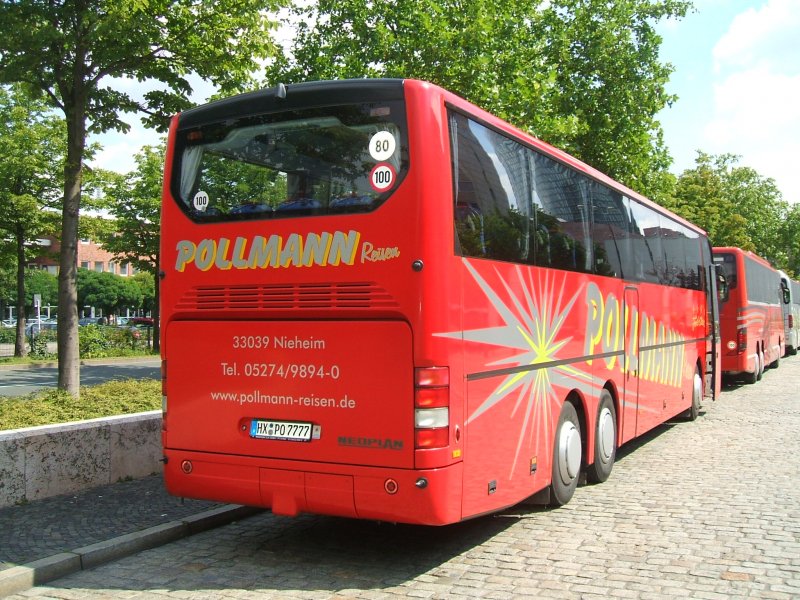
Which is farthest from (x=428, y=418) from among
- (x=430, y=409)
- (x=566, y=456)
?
(x=566, y=456)

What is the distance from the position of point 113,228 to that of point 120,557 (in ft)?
96.3

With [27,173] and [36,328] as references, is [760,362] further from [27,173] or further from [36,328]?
[36,328]

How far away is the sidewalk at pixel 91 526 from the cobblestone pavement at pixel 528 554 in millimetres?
106

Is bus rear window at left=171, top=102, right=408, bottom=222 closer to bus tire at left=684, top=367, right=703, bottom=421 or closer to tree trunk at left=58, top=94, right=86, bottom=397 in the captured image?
tree trunk at left=58, top=94, right=86, bottom=397

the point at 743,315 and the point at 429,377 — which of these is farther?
the point at 743,315

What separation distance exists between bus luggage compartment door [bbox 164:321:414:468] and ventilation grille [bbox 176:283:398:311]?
0.43ft

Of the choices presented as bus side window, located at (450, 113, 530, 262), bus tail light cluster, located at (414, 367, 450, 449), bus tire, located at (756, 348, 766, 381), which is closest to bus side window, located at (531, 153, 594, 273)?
bus side window, located at (450, 113, 530, 262)

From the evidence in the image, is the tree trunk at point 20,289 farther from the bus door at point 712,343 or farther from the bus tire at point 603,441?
the bus tire at point 603,441

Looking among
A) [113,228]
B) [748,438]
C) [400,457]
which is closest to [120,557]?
[400,457]

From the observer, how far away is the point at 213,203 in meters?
6.55

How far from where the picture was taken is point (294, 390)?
6.03 meters

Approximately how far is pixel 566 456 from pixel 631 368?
2.87 meters

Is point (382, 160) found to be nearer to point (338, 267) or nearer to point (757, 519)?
point (338, 267)

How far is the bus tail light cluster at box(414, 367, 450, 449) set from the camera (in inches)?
217
